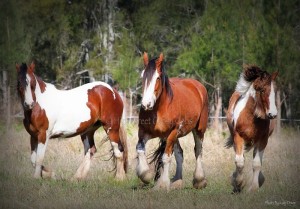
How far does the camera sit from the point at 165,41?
2948 cm

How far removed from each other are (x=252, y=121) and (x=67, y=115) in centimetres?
351

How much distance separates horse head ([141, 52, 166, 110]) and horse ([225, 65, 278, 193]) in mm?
1399

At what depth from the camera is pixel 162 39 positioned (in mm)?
29984

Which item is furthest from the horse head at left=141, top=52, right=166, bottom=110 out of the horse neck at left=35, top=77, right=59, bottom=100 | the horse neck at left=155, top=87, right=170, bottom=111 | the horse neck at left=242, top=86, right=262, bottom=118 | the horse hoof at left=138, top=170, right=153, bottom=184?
the horse neck at left=35, top=77, right=59, bottom=100

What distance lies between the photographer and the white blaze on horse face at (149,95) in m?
8.20

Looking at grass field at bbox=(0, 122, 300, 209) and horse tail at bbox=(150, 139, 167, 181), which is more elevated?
horse tail at bbox=(150, 139, 167, 181)

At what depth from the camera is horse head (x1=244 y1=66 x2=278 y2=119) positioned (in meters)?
8.30

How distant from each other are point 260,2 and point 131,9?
12149mm

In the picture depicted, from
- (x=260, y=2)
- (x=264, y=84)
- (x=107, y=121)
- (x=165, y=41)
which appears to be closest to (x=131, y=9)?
(x=165, y=41)

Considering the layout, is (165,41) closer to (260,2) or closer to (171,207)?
(260,2)

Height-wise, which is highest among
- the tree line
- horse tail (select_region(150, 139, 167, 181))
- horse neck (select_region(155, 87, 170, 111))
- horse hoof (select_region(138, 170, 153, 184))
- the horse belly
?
the tree line

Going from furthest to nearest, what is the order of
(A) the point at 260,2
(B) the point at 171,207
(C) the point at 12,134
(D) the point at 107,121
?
(A) the point at 260,2 → (C) the point at 12,134 → (D) the point at 107,121 → (B) the point at 171,207

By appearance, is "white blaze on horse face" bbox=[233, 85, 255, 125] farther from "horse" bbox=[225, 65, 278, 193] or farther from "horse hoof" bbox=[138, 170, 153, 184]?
"horse hoof" bbox=[138, 170, 153, 184]

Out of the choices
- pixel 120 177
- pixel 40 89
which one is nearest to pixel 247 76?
pixel 120 177
